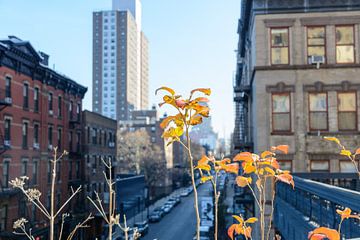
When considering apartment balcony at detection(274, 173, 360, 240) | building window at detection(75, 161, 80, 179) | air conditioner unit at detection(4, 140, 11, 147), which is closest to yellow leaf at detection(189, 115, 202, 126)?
apartment balcony at detection(274, 173, 360, 240)

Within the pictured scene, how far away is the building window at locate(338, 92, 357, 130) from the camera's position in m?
19.1

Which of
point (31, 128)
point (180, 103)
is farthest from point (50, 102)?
point (180, 103)

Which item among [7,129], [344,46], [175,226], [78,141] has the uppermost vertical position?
[344,46]

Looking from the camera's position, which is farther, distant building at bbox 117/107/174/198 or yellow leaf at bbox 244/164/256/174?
distant building at bbox 117/107/174/198

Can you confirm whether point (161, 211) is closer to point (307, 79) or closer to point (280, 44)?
point (307, 79)

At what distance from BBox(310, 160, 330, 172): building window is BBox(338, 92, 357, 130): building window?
178 centimetres

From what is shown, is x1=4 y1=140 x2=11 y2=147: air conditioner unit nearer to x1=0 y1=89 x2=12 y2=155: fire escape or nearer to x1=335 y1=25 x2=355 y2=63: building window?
x1=0 y1=89 x2=12 y2=155: fire escape

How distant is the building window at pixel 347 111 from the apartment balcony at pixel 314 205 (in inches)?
172

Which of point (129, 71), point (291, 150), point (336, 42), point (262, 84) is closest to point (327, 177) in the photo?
point (291, 150)

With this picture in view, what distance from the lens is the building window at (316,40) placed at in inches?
758

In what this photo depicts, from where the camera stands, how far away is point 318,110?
63.1 feet

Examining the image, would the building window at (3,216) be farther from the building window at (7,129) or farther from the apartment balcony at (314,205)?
the apartment balcony at (314,205)

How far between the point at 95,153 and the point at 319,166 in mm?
28593

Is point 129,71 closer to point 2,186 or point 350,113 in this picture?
point 2,186
